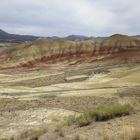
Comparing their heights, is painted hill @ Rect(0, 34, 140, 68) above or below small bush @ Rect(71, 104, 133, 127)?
below

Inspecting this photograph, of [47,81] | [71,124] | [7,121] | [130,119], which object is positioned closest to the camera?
[130,119]

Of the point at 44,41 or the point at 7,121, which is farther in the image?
the point at 44,41

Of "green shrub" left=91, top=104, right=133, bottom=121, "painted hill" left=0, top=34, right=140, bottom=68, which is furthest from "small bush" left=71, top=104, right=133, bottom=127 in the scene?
"painted hill" left=0, top=34, right=140, bottom=68

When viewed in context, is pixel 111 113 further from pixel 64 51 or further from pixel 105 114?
pixel 64 51

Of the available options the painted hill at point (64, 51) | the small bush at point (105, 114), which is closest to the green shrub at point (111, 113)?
the small bush at point (105, 114)

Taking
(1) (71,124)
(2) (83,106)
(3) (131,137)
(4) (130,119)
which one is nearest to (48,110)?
(2) (83,106)

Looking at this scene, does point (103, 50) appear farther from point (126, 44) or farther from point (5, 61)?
point (5, 61)

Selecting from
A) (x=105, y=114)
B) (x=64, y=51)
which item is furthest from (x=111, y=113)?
(x=64, y=51)

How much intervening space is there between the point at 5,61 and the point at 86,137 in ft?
362

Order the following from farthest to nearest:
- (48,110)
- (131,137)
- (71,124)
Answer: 1. (48,110)
2. (71,124)
3. (131,137)

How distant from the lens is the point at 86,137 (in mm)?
12609

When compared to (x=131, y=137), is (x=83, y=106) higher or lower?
lower

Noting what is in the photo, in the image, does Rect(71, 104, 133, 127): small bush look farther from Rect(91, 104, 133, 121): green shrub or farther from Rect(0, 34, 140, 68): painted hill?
Rect(0, 34, 140, 68): painted hill

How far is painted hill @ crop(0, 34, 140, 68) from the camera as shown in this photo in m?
117
